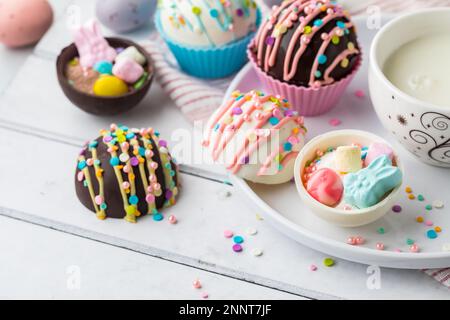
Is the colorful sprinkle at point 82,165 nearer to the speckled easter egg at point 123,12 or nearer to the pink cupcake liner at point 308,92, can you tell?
the pink cupcake liner at point 308,92

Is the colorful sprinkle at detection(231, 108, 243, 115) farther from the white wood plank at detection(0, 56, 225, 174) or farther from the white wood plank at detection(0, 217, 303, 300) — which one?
the white wood plank at detection(0, 217, 303, 300)

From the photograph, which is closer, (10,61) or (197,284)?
(197,284)

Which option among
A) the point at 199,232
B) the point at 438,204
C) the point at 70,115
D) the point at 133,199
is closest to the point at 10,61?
the point at 70,115

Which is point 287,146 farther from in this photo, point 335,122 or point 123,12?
point 123,12

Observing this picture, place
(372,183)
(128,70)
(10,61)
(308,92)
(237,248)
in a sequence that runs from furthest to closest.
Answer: (10,61), (128,70), (308,92), (237,248), (372,183)

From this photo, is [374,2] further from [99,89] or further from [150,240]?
[150,240]

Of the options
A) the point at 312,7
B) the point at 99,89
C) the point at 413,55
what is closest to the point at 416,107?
the point at 413,55
